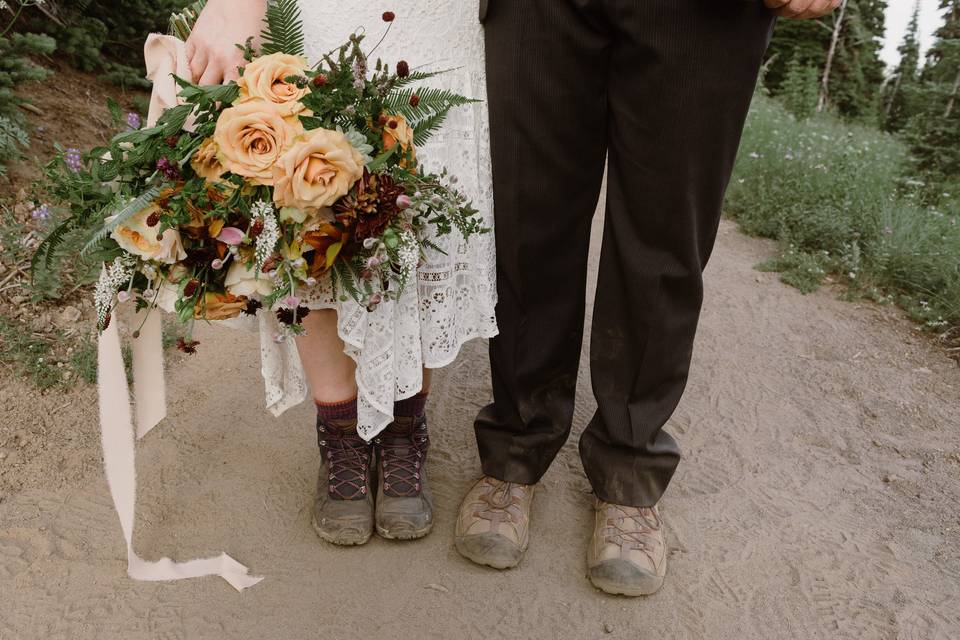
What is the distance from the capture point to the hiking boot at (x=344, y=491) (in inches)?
75.2

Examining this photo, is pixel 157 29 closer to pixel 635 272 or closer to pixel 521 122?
pixel 521 122

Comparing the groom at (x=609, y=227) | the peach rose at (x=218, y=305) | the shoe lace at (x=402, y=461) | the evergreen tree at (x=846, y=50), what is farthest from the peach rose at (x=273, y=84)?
the evergreen tree at (x=846, y=50)

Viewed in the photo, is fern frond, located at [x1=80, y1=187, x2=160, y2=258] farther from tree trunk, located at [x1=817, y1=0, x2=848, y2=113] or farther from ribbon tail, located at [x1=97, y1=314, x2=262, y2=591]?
tree trunk, located at [x1=817, y1=0, x2=848, y2=113]

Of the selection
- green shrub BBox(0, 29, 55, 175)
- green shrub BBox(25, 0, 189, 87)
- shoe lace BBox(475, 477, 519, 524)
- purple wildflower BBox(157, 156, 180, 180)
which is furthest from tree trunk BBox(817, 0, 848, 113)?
purple wildflower BBox(157, 156, 180, 180)

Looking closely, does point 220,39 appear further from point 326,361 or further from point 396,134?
point 326,361

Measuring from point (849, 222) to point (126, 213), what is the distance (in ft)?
13.3

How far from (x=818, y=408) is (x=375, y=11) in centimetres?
228

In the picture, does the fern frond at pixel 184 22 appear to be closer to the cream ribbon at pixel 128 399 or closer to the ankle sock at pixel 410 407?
the cream ribbon at pixel 128 399

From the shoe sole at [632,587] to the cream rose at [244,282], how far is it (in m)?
1.21

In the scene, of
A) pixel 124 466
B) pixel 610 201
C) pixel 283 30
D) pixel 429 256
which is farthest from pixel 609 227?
pixel 124 466

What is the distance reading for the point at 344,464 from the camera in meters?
1.94

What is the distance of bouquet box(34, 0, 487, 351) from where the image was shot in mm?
1218

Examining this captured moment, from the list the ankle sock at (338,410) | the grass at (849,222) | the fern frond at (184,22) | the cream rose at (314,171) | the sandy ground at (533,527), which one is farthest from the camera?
the grass at (849,222)

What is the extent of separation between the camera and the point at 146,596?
1744mm
